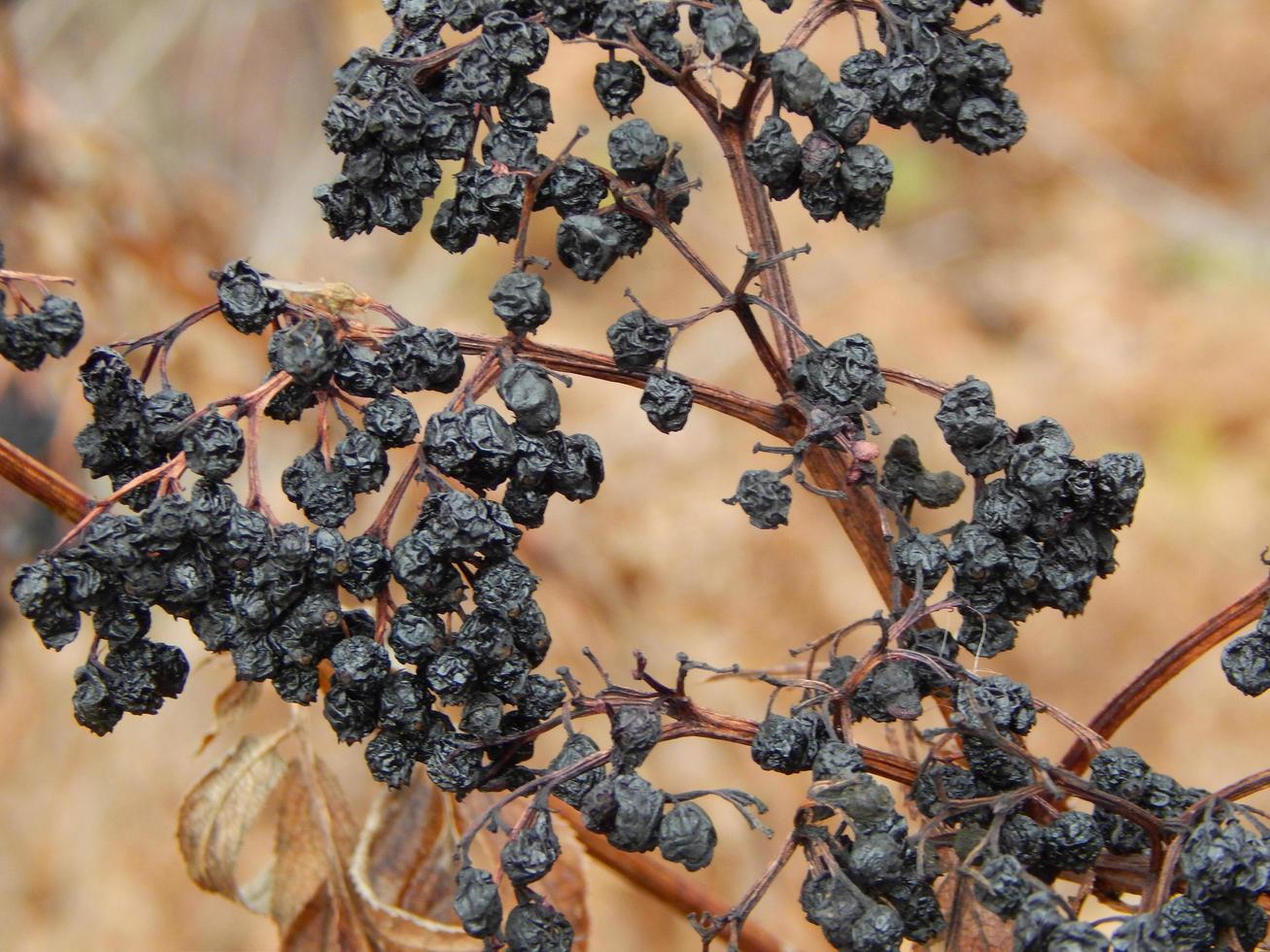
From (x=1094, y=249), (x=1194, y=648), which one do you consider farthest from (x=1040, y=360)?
(x=1194, y=648)

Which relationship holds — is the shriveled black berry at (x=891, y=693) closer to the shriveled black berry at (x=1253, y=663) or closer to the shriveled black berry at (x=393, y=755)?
the shriveled black berry at (x=1253, y=663)

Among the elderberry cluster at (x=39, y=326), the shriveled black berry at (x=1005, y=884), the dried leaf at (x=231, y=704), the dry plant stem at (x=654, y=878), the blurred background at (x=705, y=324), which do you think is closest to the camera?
the shriveled black berry at (x=1005, y=884)

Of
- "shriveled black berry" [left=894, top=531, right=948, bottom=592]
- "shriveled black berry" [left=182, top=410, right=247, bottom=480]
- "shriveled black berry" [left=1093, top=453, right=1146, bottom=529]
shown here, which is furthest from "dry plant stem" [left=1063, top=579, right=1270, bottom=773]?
"shriveled black berry" [left=182, top=410, right=247, bottom=480]

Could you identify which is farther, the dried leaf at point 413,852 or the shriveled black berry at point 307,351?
the dried leaf at point 413,852

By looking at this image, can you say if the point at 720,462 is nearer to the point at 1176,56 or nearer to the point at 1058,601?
the point at 1176,56

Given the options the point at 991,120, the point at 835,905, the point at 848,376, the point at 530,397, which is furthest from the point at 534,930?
the point at 991,120

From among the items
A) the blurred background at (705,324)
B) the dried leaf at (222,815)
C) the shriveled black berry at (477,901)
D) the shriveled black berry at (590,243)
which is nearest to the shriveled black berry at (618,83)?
the shriveled black berry at (590,243)
